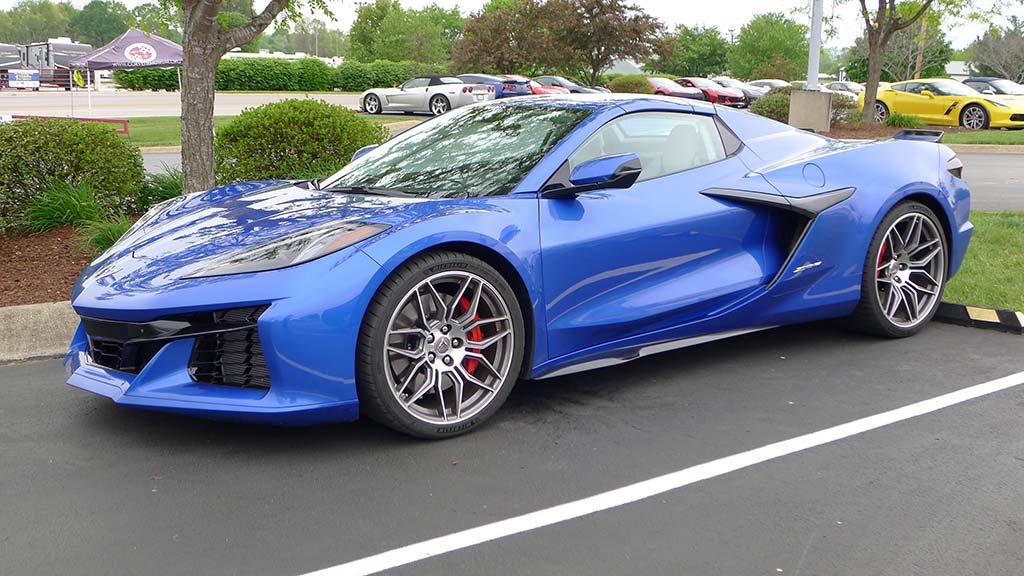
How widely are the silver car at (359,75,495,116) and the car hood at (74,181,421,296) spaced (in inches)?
970

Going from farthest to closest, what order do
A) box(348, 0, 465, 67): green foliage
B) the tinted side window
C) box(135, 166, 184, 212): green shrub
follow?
box(348, 0, 465, 67): green foliage
box(135, 166, 184, 212): green shrub
the tinted side window

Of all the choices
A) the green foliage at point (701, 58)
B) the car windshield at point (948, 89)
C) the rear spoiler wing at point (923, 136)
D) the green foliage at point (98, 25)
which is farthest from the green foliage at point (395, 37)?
the green foliage at point (98, 25)

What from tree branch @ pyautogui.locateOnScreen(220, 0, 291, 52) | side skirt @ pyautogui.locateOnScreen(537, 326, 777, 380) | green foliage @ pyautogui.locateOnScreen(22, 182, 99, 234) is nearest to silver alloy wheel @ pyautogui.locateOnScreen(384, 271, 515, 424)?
side skirt @ pyautogui.locateOnScreen(537, 326, 777, 380)

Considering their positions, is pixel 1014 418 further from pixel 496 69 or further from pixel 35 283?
pixel 496 69

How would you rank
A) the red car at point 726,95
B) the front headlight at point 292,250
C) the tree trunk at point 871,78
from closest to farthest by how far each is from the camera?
1. the front headlight at point 292,250
2. the tree trunk at point 871,78
3. the red car at point 726,95

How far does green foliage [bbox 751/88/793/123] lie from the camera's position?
22453mm

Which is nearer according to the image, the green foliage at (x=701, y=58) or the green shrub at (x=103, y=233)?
the green shrub at (x=103, y=233)

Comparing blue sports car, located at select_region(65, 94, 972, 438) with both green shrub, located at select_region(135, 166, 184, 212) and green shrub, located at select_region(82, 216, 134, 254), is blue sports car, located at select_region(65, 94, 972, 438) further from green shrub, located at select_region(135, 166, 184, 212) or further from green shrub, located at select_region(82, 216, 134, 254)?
green shrub, located at select_region(135, 166, 184, 212)

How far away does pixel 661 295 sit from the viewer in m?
4.59

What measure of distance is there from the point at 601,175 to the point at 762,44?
233ft

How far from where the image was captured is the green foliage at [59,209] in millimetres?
7430

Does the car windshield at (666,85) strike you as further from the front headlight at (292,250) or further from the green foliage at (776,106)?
the front headlight at (292,250)

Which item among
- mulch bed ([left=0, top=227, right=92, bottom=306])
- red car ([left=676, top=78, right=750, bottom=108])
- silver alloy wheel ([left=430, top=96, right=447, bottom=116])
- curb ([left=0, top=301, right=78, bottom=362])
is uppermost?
red car ([left=676, top=78, right=750, bottom=108])

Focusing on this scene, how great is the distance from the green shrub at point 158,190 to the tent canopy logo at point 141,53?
→ 18.9 meters
